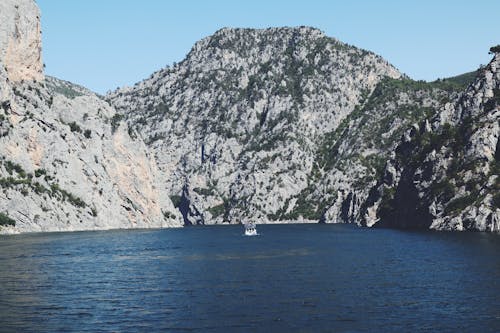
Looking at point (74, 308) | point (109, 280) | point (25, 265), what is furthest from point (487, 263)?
point (25, 265)

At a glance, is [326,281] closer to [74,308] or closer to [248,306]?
[248,306]

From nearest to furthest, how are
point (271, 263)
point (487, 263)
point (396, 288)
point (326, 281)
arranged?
point (396, 288) → point (326, 281) → point (487, 263) → point (271, 263)

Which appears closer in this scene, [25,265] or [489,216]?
[25,265]

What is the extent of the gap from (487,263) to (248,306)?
180 feet

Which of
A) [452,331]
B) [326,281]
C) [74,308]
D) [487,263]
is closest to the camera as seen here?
[452,331]

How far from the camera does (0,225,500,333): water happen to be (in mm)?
67125

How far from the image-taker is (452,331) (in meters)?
62.9

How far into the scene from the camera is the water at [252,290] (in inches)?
2643

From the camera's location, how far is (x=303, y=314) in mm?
71312

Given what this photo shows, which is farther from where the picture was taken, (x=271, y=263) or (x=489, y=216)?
(x=489, y=216)

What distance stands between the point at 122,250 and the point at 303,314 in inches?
3634

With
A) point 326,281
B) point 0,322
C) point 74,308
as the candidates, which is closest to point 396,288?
point 326,281

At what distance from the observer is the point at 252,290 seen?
293 ft

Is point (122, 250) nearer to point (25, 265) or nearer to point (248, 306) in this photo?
point (25, 265)
